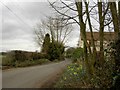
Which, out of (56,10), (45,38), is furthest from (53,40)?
(56,10)

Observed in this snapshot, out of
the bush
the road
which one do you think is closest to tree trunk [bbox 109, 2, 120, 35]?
the road

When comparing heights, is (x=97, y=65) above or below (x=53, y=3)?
below

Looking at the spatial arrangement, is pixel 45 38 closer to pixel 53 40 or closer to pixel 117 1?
pixel 53 40

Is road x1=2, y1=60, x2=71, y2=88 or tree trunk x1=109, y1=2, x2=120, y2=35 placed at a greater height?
tree trunk x1=109, y1=2, x2=120, y2=35

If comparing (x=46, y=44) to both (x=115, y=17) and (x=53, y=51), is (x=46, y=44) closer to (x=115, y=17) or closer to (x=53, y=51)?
(x=53, y=51)

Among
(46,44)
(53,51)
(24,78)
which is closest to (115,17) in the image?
(24,78)

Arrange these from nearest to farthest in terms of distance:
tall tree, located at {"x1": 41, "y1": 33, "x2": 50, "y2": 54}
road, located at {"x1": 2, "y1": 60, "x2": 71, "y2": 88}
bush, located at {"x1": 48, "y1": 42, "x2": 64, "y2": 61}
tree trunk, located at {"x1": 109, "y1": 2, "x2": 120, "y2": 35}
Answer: tree trunk, located at {"x1": 109, "y1": 2, "x2": 120, "y2": 35} → road, located at {"x1": 2, "y1": 60, "x2": 71, "y2": 88} → bush, located at {"x1": 48, "y1": 42, "x2": 64, "y2": 61} → tall tree, located at {"x1": 41, "y1": 33, "x2": 50, "y2": 54}

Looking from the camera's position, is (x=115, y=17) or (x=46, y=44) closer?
(x=115, y=17)

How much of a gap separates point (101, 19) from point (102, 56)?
5.96 feet

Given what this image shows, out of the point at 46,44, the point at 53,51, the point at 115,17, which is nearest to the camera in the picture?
the point at 115,17

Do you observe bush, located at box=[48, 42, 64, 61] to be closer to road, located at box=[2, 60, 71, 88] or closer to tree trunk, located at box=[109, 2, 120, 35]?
road, located at box=[2, 60, 71, 88]

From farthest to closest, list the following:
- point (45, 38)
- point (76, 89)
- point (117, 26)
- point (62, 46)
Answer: point (62, 46) < point (45, 38) < point (117, 26) < point (76, 89)

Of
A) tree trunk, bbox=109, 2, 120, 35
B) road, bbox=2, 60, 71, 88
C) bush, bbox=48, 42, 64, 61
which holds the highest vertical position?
tree trunk, bbox=109, 2, 120, 35

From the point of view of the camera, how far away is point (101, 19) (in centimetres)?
1084
